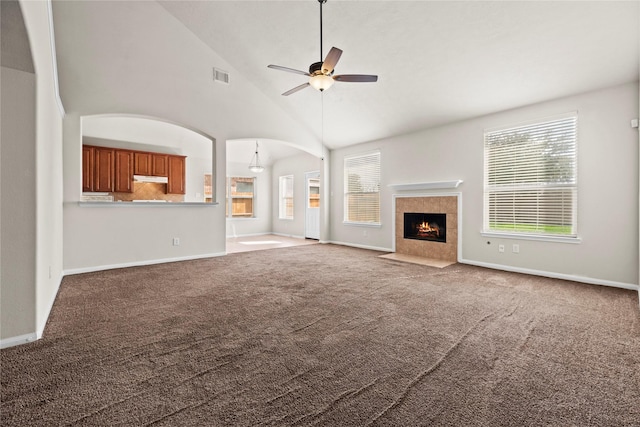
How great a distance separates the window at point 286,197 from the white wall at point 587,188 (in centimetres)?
568

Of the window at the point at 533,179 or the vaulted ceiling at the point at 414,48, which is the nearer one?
the vaulted ceiling at the point at 414,48

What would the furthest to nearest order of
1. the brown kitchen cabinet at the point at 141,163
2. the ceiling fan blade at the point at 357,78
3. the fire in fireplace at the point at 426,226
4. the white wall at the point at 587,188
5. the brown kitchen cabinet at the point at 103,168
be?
the brown kitchen cabinet at the point at 141,163 < the brown kitchen cabinet at the point at 103,168 < the fire in fireplace at the point at 426,226 < the white wall at the point at 587,188 < the ceiling fan blade at the point at 357,78

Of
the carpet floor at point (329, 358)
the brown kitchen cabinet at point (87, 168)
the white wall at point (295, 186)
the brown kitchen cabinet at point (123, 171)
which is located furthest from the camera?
the white wall at point (295, 186)

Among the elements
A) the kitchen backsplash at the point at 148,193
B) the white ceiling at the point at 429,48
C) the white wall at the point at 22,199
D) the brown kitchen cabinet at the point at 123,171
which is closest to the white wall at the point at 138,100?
the white ceiling at the point at 429,48

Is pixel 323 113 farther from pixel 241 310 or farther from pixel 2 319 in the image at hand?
pixel 2 319

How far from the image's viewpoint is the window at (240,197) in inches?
394

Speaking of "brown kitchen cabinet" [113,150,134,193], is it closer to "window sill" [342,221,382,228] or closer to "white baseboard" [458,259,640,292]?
"window sill" [342,221,382,228]

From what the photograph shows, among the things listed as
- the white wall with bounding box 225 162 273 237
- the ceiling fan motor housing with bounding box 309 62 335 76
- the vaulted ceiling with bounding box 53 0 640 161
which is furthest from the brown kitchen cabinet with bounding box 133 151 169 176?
the ceiling fan motor housing with bounding box 309 62 335 76

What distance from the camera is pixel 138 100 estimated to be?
4926 mm

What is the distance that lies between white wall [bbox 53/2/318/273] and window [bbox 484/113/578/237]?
482 cm

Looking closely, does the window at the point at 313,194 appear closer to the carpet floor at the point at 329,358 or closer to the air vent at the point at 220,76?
the air vent at the point at 220,76

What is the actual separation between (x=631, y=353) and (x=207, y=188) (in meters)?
9.25

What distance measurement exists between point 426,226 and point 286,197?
18.2ft

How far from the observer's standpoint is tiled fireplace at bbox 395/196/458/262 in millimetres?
5554
